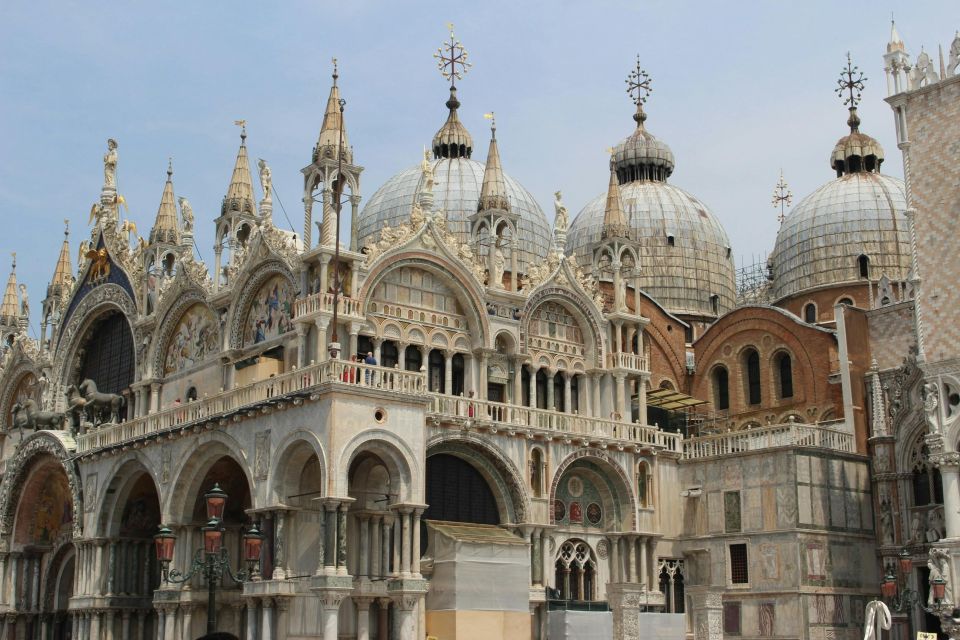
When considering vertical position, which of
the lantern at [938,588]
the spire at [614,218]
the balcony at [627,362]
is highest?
the spire at [614,218]

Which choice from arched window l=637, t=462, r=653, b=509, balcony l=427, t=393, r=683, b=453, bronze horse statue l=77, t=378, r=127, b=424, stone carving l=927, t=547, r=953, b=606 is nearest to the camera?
stone carving l=927, t=547, r=953, b=606

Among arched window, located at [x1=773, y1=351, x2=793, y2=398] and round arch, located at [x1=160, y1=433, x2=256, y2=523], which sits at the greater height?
arched window, located at [x1=773, y1=351, x2=793, y2=398]

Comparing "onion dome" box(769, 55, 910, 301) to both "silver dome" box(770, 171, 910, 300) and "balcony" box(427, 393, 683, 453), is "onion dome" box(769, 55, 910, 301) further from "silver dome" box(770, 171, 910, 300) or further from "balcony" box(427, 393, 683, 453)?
"balcony" box(427, 393, 683, 453)

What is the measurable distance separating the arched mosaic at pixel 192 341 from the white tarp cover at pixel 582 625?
13285 millimetres

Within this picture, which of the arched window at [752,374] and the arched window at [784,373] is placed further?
the arched window at [752,374]

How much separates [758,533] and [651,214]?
1033 inches

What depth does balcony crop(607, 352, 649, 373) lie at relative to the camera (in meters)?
40.5

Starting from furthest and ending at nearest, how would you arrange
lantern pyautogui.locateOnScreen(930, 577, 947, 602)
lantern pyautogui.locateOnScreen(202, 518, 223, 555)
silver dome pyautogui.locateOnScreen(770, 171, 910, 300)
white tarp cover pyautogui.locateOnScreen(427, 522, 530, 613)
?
silver dome pyautogui.locateOnScreen(770, 171, 910, 300)
white tarp cover pyautogui.locateOnScreen(427, 522, 530, 613)
lantern pyautogui.locateOnScreen(930, 577, 947, 602)
lantern pyautogui.locateOnScreen(202, 518, 223, 555)

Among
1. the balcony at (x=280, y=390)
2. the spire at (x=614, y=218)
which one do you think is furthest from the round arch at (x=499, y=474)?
the spire at (x=614, y=218)

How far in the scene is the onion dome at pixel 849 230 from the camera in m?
54.1

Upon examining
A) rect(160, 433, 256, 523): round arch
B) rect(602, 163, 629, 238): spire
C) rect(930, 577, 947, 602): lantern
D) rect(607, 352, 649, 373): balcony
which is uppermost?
rect(602, 163, 629, 238): spire

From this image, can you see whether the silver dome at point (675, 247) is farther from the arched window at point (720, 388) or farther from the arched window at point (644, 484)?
the arched window at point (644, 484)

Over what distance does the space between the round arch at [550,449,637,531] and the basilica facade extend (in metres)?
0.09

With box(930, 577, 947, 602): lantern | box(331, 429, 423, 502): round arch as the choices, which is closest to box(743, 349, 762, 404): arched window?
box(930, 577, 947, 602): lantern
